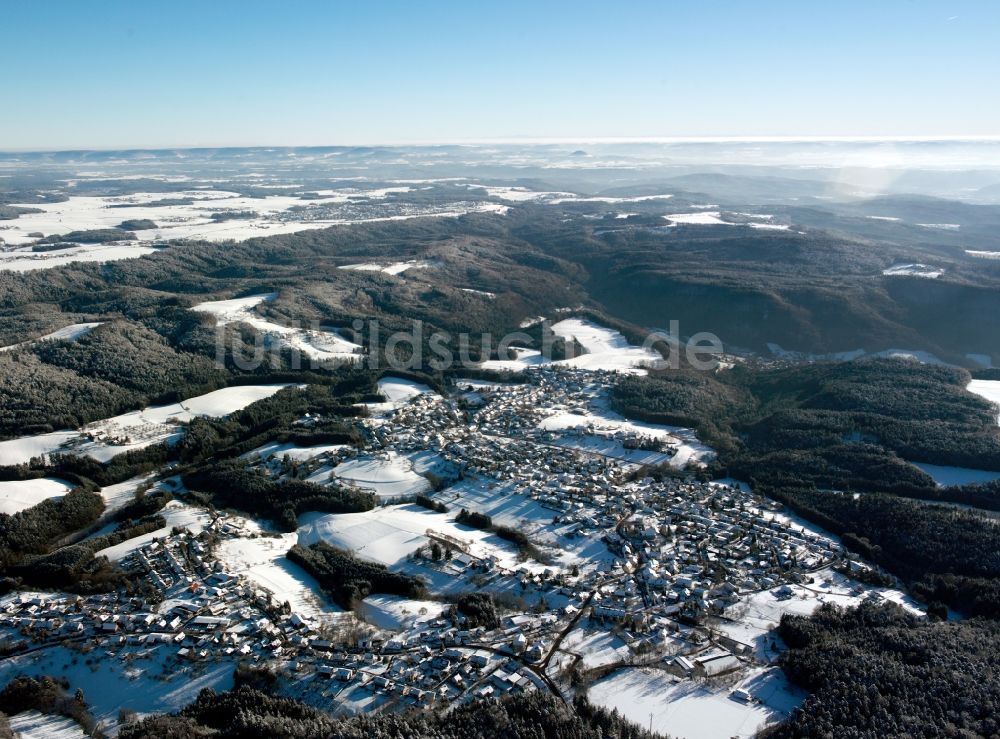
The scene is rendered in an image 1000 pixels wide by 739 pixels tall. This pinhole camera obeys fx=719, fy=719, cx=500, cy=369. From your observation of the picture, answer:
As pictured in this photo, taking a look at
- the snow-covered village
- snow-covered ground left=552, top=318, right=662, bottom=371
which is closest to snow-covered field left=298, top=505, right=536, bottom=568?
the snow-covered village

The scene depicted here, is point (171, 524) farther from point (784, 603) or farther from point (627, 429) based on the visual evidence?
point (627, 429)

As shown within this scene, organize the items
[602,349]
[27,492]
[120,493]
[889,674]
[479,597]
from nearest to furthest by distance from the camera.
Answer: [889,674] → [479,597] → [27,492] → [120,493] → [602,349]

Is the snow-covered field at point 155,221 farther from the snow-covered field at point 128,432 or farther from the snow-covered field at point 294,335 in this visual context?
the snow-covered field at point 128,432

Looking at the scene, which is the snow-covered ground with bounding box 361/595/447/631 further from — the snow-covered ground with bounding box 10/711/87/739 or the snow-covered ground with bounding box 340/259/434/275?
the snow-covered ground with bounding box 340/259/434/275

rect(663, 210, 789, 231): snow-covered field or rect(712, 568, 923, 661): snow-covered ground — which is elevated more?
rect(663, 210, 789, 231): snow-covered field

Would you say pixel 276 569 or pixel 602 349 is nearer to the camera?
pixel 276 569

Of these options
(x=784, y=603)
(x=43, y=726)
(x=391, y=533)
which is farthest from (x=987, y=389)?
(x=43, y=726)

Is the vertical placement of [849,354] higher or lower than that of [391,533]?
lower
